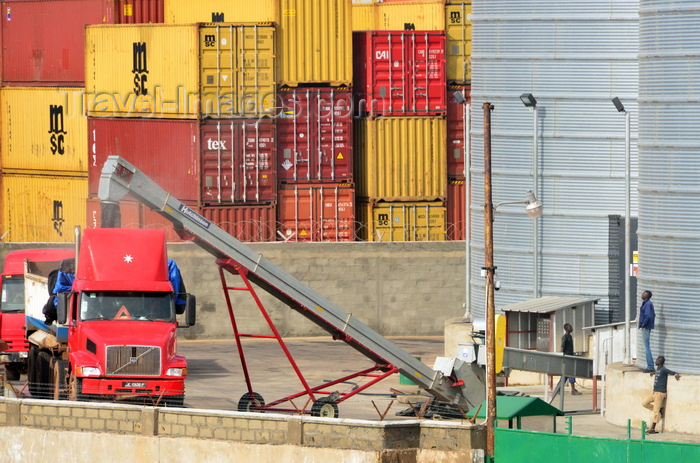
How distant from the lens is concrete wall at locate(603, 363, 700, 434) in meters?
26.8

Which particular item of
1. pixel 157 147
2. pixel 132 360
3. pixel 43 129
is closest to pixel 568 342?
pixel 132 360

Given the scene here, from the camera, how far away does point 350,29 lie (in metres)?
46.3

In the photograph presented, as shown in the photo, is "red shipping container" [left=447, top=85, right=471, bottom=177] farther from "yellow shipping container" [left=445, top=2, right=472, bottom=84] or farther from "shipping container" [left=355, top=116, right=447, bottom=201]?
"yellow shipping container" [left=445, top=2, right=472, bottom=84]

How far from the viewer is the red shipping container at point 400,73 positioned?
155 ft

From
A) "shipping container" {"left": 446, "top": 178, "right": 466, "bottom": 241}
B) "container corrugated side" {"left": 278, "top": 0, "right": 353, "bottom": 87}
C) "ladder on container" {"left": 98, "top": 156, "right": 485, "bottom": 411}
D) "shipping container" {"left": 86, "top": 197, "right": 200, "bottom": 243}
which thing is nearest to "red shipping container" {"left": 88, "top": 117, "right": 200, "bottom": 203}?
"shipping container" {"left": 86, "top": 197, "right": 200, "bottom": 243}

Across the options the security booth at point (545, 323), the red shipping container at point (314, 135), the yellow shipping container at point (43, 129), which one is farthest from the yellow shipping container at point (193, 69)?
the security booth at point (545, 323)

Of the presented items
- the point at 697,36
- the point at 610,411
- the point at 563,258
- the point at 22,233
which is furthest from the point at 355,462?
the point at 22,233

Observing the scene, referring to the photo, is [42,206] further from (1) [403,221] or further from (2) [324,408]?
(2) [324,408]

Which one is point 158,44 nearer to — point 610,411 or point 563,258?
point 563,258

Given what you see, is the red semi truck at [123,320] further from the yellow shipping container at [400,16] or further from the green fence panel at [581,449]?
the yellow shipping container at [400,16]

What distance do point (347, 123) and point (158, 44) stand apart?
7.04 metres

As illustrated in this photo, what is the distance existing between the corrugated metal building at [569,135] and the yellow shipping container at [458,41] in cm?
1129

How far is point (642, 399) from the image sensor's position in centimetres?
2773

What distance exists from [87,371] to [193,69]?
21.7 meters
